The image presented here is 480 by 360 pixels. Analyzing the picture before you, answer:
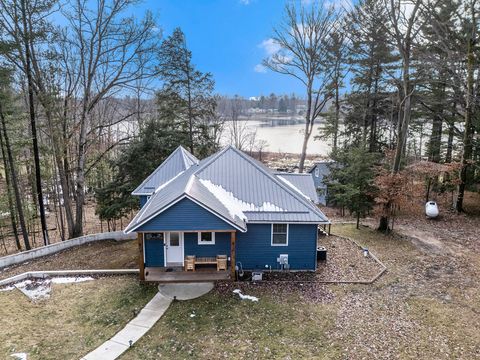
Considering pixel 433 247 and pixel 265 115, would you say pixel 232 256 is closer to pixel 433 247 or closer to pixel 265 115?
pixel 433 247

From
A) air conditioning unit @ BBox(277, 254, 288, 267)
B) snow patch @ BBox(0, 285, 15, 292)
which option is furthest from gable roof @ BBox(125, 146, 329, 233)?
snow patch @ BBox(0, 285, 15, 292)

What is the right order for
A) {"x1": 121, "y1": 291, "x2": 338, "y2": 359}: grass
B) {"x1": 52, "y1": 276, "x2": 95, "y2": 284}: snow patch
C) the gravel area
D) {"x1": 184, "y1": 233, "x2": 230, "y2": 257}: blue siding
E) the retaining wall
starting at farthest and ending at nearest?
1. the retaining wall
2. the gravel area
3. {"x1": 184, "y1": 233, "x2": 230, "y2": 257}: blue siding
4. {"x1": 52, "y1": 276, "x2": 95, "y2": 284}: snow patch
5. {"x1": 121, "y1": 291, "x2": 338, "y2": 359}: grass

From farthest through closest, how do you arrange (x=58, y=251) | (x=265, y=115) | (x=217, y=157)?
(x=265, y=115), (x=58, y=251), (x=217, y=157)

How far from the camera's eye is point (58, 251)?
642 inches

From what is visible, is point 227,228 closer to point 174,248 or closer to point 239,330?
point 174,248

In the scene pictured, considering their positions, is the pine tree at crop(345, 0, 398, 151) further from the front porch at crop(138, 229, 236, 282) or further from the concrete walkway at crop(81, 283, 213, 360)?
the concrete walkway at crop(81, 283, 213, 360)

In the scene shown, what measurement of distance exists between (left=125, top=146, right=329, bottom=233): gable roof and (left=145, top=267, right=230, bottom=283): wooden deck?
2122mm

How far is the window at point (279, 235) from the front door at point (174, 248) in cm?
363

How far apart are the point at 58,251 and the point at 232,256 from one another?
9698 millimetres

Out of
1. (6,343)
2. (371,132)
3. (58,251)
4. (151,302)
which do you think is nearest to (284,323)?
(151,302)

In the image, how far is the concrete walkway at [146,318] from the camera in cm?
851

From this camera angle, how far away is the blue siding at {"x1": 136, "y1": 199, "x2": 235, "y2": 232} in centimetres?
1168

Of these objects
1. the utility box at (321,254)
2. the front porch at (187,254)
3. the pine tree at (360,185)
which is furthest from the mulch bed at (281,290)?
the pine tree at (360,185)

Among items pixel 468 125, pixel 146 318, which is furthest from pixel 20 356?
pixel 468 125
